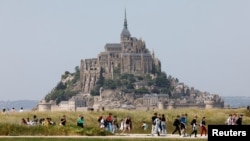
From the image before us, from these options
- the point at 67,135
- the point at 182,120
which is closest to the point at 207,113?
the point at 182,120

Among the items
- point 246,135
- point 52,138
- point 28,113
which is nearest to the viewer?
point 246,135

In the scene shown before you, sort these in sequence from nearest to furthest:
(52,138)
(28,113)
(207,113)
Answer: (52,138) → (28,113) → (207,113)

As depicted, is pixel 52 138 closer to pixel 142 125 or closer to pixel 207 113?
pixel 142 125

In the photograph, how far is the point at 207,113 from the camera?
69.8 metres

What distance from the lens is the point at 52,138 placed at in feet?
123

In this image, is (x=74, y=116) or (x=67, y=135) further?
(x=74, y=116)

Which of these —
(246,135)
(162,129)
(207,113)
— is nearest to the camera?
(246,135)

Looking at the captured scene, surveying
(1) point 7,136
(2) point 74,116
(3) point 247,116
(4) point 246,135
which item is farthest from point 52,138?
(3) point 247,116

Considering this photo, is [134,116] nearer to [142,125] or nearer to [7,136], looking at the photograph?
[142,125]

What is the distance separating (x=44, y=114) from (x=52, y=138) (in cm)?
2649

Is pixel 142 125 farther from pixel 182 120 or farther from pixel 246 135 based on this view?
pixel 246 135

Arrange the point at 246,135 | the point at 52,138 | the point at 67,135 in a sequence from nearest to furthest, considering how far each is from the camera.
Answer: the point at 246,135, the point at 52,138, the point at 67,135

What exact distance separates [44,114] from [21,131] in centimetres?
2275

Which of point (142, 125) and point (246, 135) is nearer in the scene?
point (246, 135)
